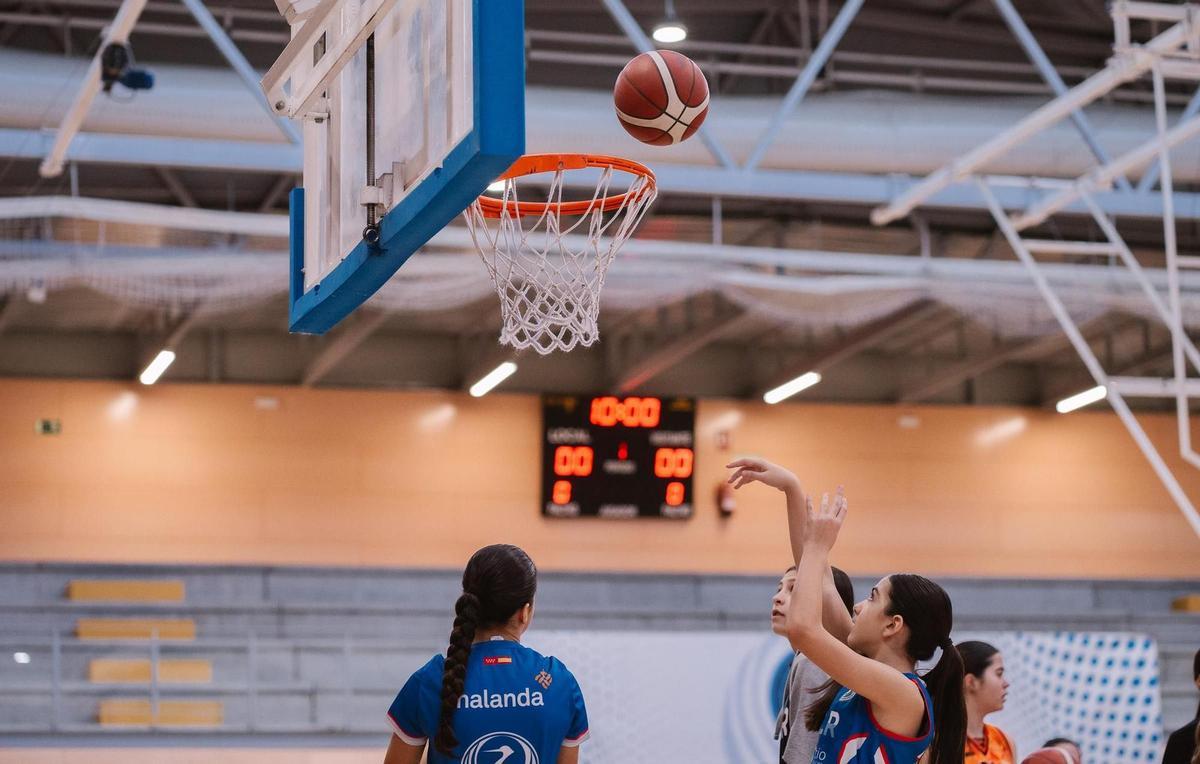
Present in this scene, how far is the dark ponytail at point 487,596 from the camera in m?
3.38

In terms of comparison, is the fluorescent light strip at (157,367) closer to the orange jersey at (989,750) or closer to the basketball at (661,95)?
the basketball at (661,95)

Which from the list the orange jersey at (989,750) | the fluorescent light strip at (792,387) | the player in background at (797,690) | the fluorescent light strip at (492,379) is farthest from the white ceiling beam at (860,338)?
the player in background at (797,690)

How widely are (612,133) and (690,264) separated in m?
1.52

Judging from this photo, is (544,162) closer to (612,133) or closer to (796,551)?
(796,551)

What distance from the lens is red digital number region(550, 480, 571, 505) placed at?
1702 centimetres

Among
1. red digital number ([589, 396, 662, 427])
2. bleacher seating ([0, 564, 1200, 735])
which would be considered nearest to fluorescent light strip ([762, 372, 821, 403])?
red digital number ([589, 396, 662, 427])

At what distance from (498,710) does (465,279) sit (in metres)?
7.91

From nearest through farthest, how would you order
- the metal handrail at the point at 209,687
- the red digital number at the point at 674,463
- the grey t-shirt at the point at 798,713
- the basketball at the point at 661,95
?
the grey t-shirt at the point at 798,713 → the basketball at the point at 661,95 → the metal handrail at the point at 209,687 → the red digital number at the point at 674,463

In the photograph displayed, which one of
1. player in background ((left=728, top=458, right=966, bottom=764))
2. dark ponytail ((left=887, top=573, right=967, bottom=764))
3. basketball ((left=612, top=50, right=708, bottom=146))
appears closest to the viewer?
→ player in background ((left=728, top=458, right=966, bottom=764))

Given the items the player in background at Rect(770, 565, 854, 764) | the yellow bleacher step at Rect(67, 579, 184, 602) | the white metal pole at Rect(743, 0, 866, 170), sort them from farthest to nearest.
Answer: the yellow bleacher step at Rect(67, 579, 184, 602), the white metal pole at Rect(743, 0, 866, 170), the player in background at Rect(770, 565, 854, 764)

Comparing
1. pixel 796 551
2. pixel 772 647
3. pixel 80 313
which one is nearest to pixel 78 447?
pixel 80 313

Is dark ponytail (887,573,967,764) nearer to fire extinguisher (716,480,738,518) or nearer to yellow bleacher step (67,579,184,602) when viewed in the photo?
yellow bleacher step (67,579,184,602)

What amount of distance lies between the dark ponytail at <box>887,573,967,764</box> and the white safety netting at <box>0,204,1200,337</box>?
778cm

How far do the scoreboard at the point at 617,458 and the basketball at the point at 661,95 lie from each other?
450 inches
